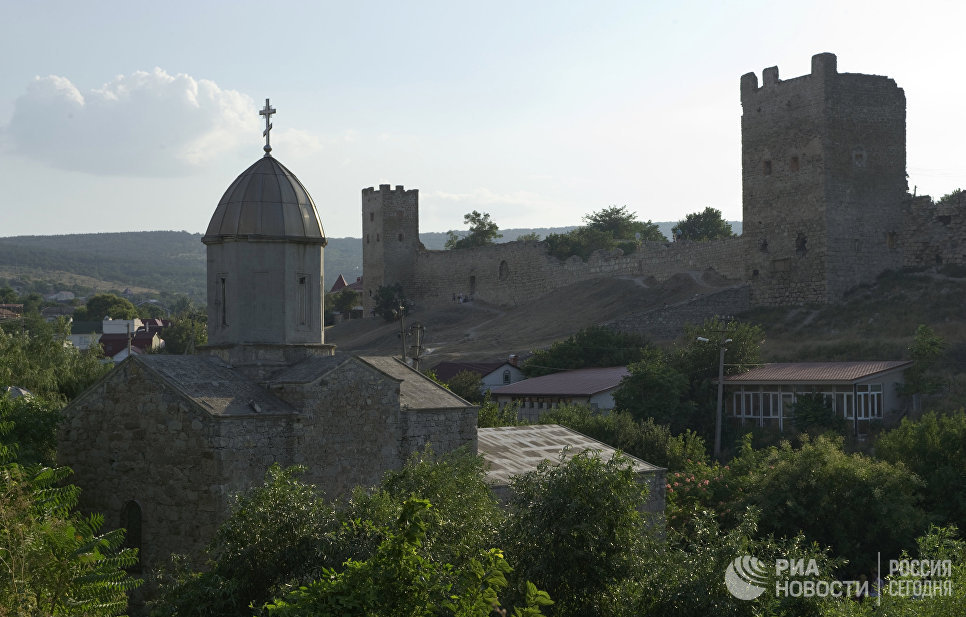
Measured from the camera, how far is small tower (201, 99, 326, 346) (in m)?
14.0

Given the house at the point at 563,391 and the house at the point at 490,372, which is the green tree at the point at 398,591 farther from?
the house at the point at 490,372

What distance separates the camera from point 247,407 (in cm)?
1248

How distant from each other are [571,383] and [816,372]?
7.74 meters

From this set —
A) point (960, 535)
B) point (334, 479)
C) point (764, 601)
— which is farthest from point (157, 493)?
point (960, 535)

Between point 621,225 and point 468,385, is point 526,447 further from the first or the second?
point 621,225

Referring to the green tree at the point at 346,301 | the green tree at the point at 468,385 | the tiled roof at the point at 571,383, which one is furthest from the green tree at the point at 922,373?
the green tree at the point at 346,301

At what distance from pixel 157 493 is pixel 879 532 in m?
12.7

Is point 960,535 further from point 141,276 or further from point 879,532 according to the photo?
point 141,276

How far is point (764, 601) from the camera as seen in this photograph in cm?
884

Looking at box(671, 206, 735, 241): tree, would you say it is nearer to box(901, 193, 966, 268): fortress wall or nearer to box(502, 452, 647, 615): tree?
box(901, 193, 966, 268): fortress wall

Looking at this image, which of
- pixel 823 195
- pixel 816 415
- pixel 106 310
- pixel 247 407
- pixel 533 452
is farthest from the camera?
pixel 106 310

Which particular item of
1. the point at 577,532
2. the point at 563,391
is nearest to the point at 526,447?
the point at 577,532

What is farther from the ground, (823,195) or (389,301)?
(823,195)

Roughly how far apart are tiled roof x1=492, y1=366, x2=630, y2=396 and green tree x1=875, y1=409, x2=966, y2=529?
34.6ft
